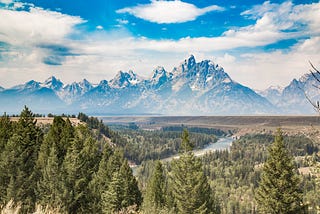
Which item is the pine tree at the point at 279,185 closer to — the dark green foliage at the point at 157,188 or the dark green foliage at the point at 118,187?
the dark green foliage at the point at 157,188

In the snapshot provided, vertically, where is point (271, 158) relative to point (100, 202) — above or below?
above

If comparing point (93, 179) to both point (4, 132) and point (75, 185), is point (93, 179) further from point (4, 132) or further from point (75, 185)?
point (4, 132)

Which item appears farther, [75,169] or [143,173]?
[143,173]

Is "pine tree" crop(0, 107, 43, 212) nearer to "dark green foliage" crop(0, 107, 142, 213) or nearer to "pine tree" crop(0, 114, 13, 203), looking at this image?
"dark green foliage" crop(0, 107, 142, 213)

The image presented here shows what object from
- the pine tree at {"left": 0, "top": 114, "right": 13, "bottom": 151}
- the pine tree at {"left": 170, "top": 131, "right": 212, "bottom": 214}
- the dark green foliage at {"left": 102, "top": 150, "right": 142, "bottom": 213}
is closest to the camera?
the pine tree at {"left": 170, "top": 131, "right": 212, "bottom": 214}

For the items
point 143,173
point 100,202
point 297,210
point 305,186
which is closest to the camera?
point 297,210

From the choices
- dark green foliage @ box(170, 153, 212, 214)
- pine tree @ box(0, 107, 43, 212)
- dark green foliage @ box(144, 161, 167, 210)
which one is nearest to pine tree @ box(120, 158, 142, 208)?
dark green foliage @ box(144, 161, 167, 210)

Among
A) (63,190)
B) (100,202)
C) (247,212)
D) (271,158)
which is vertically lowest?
(247,212)

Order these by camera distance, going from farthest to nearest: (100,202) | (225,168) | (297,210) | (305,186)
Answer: (225,168) → (305,186) → (100,202) → (297,210)

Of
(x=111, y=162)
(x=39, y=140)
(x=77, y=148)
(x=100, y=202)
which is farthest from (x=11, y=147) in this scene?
(x=111, y=162)

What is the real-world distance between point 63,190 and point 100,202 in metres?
8.88

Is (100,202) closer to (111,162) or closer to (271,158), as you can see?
(111,162)

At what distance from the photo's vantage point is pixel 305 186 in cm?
14538

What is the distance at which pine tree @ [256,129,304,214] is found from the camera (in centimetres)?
3353
